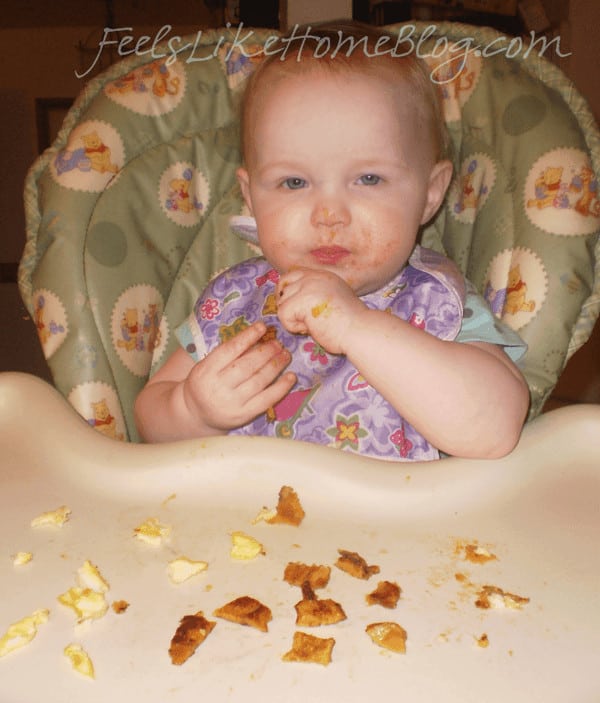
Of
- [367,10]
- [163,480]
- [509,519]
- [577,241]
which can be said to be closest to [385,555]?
[509,519]

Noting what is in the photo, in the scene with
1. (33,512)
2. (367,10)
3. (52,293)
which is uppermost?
(367,10)

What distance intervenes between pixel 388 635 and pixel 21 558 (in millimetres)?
274

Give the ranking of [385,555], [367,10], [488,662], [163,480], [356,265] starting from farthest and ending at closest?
[367,10]
[356,265]
[163,480]
[385,555]
[488,662]

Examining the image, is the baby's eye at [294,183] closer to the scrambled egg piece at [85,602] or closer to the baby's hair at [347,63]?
the baby's hair at [347,63]

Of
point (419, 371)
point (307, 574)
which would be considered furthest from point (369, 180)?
point (307, 574)

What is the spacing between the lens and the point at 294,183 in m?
0.81

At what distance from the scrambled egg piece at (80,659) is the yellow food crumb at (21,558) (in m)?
0.11

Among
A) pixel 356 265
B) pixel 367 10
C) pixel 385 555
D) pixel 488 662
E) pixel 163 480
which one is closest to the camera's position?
pixel 488 662

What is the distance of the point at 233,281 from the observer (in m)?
1.00

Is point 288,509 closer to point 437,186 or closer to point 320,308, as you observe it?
point 320,308

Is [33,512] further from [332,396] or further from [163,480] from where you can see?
[332,396]

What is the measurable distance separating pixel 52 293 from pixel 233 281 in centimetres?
24

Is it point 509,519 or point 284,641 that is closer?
point 284,641

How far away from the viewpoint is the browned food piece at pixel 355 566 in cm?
50
